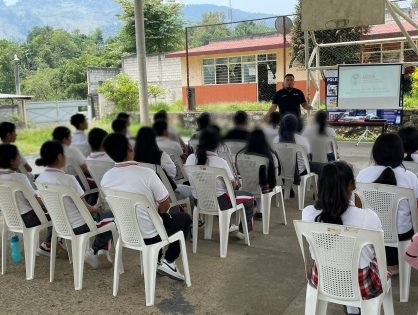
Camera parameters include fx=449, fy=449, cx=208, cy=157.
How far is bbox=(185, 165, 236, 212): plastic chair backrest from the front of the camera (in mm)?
3510

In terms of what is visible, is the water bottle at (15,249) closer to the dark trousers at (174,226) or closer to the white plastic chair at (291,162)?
the dark trousers at (174,226)

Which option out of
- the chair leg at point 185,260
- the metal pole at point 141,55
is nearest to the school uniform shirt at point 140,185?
the chair leg at point 185,260

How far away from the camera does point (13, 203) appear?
3279 millimetres

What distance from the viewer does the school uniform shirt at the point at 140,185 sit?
2.83m

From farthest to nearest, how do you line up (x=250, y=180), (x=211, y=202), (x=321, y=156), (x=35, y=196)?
(x=321, y=156) → (x=250, y=180) → (x=211, y=202) → (x=35, y=196)

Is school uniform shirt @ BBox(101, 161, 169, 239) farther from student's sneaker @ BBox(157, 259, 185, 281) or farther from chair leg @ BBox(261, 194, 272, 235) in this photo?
chair leg @ BBox(261, 194, 272, 235)

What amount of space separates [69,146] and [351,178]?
2.98 metres

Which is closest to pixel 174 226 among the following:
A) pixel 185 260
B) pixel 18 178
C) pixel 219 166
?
pixel 185 260

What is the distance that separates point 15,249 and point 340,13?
6421mm

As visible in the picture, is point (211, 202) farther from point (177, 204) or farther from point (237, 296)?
point (237, 296)

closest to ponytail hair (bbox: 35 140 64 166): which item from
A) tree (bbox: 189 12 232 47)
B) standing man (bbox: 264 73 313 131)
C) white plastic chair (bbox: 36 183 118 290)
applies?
white plastic chair (bbox: 36 183 118 290)

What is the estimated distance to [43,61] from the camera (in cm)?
3272

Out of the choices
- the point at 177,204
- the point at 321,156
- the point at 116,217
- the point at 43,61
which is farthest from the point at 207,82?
the point at 43,61

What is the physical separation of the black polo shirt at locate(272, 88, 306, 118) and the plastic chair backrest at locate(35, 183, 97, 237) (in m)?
3.78
